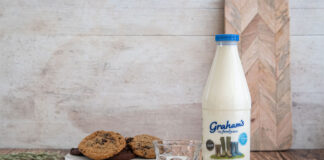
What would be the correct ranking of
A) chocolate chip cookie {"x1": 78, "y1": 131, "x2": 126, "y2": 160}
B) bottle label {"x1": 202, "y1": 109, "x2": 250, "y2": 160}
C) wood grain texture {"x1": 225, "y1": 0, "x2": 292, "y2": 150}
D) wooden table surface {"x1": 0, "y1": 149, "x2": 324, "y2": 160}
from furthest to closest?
wood grain texture {"x1": 225, "y1": 0, "x2": 292, "y2": 150}, wooden table surface {"x1": 0, "y1": 149, "x2": 324, "y2": 160}, chocolate chip cookie {"x1": 78, "y1": 131, "x2": 126, "y2": 160}, bottle label {"x1": 202, "y1": 109, "x2": 250, "y2": 160}

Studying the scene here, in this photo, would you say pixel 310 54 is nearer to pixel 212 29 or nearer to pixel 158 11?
pixel 212 29

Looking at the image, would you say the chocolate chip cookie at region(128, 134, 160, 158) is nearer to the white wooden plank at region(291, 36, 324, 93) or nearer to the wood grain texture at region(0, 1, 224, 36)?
the wood grain texture at region(0, 1, 224, 36)

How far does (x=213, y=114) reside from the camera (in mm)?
792

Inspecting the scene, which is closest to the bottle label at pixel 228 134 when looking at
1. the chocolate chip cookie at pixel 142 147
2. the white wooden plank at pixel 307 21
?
the chocolate chip cookie at pixel 142 147

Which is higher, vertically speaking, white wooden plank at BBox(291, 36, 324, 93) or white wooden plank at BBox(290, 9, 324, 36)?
white wooden plank at BBox(290, 9, 324, 36)

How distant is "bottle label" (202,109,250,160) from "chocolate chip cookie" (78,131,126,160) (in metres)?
0.33

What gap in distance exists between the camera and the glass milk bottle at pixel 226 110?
0.77m

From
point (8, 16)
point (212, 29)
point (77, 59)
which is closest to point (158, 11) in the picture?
point (212, 29)

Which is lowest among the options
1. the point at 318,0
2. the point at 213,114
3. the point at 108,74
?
the point at 213,114

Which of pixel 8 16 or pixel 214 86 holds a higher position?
pixel 8 16

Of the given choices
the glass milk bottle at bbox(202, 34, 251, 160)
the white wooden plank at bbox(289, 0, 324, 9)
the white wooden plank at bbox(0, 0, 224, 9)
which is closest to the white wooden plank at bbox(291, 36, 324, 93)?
the white wooden plank at bbox(289, 0, 324, 9)

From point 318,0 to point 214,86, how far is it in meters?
0.81

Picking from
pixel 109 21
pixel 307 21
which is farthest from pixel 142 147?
pixel 307 21

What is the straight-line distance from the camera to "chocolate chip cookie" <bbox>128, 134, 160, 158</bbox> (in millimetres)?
1058
